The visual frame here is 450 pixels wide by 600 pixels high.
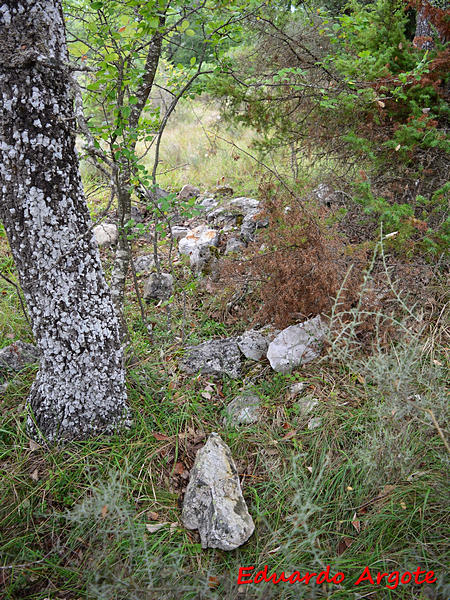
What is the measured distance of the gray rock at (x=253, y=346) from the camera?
341cm

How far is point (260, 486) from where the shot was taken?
8.16ft

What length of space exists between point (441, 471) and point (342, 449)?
586 millimetres

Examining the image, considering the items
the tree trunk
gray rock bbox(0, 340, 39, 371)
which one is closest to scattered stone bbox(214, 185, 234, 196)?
the tree trunk

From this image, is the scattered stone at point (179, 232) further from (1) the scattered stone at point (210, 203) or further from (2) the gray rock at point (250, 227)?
(2) the gray rock at point (250, 227)

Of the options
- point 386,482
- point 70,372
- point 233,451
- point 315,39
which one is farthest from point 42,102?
point 315,39

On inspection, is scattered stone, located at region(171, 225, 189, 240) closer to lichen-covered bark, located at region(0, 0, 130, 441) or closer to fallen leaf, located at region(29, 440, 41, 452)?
lichen-covered bark, located at region(0, 0, 130, 441)

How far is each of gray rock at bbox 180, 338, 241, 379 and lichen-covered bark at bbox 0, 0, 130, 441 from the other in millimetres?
792

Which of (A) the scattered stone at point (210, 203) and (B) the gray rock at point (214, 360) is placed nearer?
(B) the gray rock at point (214, 360)

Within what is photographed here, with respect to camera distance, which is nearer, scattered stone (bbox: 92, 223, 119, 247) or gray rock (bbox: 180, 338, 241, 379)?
gray rock (bbox: 180, 338, 241, 379)

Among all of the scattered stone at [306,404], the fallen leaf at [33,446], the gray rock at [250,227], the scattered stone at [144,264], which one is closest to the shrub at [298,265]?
the scattered stone at [306,404]

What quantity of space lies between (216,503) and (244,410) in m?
Answer: 0.81

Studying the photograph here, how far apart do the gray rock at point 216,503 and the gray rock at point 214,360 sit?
2.69 ft

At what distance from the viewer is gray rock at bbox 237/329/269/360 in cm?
341

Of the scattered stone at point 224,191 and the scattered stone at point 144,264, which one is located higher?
the scattered stone at point 224,191
